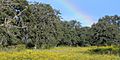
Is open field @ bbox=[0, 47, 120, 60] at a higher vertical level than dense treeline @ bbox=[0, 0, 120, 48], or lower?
lower

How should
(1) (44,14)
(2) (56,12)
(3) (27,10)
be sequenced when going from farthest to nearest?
(2) (56,12)
(1) (44,14)
(3) (27,10)

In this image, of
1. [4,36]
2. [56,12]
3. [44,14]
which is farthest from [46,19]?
[4,36]

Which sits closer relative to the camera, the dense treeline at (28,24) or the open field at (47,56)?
the open field at (47,56)

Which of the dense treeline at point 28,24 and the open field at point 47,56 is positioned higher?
the dense treeline at point 28,24

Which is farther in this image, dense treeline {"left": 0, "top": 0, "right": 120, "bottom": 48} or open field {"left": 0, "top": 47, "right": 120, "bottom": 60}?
dense treeline {"left": 0, "top": 0, "right": 120, "bottom": 48}

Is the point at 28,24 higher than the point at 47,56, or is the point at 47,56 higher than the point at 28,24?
the point at 28,24

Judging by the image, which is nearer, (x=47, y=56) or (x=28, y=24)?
(x=47, y=56)

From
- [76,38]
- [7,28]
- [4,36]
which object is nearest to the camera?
[7,28]

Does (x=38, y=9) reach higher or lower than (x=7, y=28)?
higher

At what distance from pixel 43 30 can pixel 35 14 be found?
116 inches

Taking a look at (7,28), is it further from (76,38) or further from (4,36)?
(76,38)

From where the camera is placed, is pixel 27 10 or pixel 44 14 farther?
pixel 44 14

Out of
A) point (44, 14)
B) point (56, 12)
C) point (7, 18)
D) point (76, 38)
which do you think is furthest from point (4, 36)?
point (76, 38)

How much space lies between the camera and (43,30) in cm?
5206
